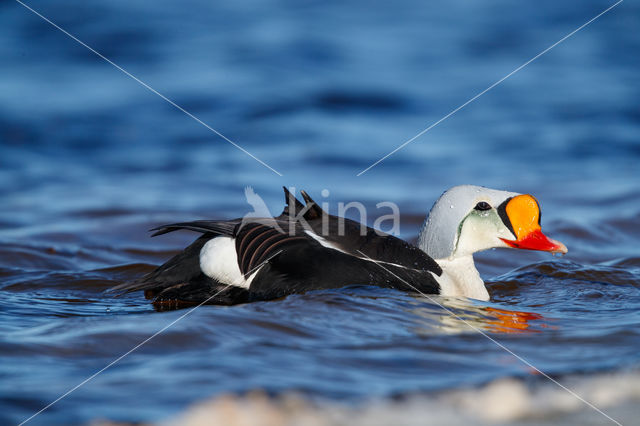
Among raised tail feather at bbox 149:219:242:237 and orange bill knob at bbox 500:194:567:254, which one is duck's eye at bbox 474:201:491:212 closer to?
orange bill knob at bbox 500:194:567:254

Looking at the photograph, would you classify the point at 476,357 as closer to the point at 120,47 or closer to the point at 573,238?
the point at 573,238

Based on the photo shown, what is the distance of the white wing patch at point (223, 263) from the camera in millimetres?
3824

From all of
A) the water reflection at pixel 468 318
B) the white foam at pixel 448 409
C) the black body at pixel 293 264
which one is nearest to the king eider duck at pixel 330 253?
the black body at pixel 293 264

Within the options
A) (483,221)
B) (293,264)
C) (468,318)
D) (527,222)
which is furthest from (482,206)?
(293,264)

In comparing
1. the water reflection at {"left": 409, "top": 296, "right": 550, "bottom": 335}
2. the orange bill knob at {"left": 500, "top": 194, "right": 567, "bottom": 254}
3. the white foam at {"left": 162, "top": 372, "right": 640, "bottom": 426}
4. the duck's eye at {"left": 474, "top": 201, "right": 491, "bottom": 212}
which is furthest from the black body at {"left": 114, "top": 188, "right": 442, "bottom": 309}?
the white foam at {"left": 162, "top": 372, "right": 640, "bottom": 426}

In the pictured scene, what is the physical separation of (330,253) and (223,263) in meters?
0.54

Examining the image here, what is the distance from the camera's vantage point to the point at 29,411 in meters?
2.39

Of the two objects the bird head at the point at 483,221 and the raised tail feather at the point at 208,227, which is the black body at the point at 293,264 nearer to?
the raised tail feather at the point at 208,227

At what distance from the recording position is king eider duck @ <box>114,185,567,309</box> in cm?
373

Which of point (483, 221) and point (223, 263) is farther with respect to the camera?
point (483, 221)

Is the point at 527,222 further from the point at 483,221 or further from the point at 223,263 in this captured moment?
the point at 223,263

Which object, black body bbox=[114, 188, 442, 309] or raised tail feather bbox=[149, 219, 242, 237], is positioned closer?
black body bbox=[114, 188, 442, 309]

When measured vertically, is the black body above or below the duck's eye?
below

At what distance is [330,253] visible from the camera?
3.74m
